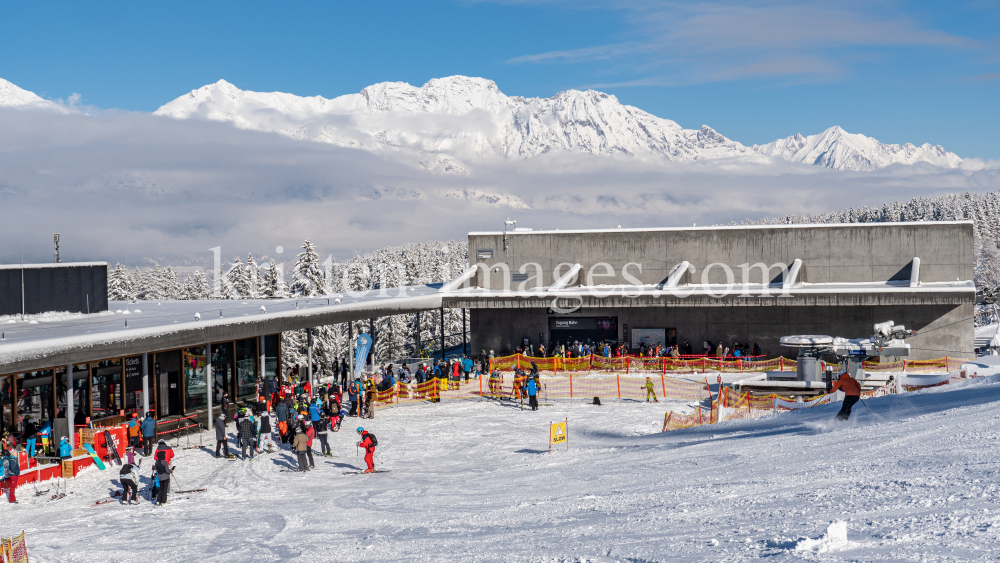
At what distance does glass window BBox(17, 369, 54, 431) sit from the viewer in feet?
65.8

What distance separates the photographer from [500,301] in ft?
125

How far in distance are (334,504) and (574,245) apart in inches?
1109

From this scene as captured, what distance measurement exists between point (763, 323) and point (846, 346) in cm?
1137

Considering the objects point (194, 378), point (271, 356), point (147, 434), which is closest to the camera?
point (147, 434)

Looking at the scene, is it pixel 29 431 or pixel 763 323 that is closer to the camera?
pixel 29 431

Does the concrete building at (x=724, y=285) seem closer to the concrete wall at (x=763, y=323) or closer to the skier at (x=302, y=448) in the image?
the concrete wall at (x=763, y=323)

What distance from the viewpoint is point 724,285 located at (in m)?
39.3

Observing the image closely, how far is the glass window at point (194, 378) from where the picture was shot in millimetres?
25250

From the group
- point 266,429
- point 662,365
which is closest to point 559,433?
point 266,429

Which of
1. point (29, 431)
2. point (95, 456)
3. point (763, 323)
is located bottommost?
point (95, 456)

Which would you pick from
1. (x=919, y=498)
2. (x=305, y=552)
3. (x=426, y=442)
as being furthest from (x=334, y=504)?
(x=919, y=498)

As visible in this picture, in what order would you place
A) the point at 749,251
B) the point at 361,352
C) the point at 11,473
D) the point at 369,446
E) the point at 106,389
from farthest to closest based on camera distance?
A: the point at 749,251 < the point at 361,352 < the point at 106,389 < the point at 369,446 < the point at 11,473

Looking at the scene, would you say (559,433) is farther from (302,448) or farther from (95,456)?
(95,456)

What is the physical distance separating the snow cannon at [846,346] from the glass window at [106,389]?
22.1 metres
